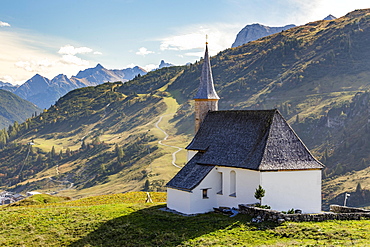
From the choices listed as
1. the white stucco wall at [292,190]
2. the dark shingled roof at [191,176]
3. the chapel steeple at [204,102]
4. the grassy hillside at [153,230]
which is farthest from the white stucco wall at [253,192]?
the chapel steeple at [204,102]

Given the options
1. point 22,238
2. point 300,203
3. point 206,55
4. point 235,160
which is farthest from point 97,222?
point 206,55

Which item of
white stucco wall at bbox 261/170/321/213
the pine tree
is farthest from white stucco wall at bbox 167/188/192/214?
the pine tree

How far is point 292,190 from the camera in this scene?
39750 mm

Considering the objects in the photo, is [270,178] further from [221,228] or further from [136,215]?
[136,215]

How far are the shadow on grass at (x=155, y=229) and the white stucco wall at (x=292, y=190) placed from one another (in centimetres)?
482

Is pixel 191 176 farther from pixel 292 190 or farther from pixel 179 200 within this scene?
pixel 292 190

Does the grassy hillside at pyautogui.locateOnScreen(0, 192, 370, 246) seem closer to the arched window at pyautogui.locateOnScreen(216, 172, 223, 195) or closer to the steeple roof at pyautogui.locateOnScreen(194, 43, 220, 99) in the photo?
the arched window at pyautogui.locateOnScreen(216, 172, 223, 195)

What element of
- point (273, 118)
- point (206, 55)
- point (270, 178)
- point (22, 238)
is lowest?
point (22, 238)

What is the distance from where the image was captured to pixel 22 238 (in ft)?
112

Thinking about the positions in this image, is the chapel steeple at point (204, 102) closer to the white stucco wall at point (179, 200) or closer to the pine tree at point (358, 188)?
the white stucco wall at point (179, 200)

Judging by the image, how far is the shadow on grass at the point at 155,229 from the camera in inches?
1255

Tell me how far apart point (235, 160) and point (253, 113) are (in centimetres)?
600

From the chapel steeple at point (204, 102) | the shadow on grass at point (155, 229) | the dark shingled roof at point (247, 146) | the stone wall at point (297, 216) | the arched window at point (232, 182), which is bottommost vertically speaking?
the shadow on grass at point (155, 229)

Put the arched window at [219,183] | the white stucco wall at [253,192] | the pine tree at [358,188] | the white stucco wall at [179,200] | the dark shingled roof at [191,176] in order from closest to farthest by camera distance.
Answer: the white stucco wall at [253,192] → the white stucco wall at [179,200] → the dark shingled roof at [191,176] → the arched window at [219,183] → the pine tree at [358,188]
